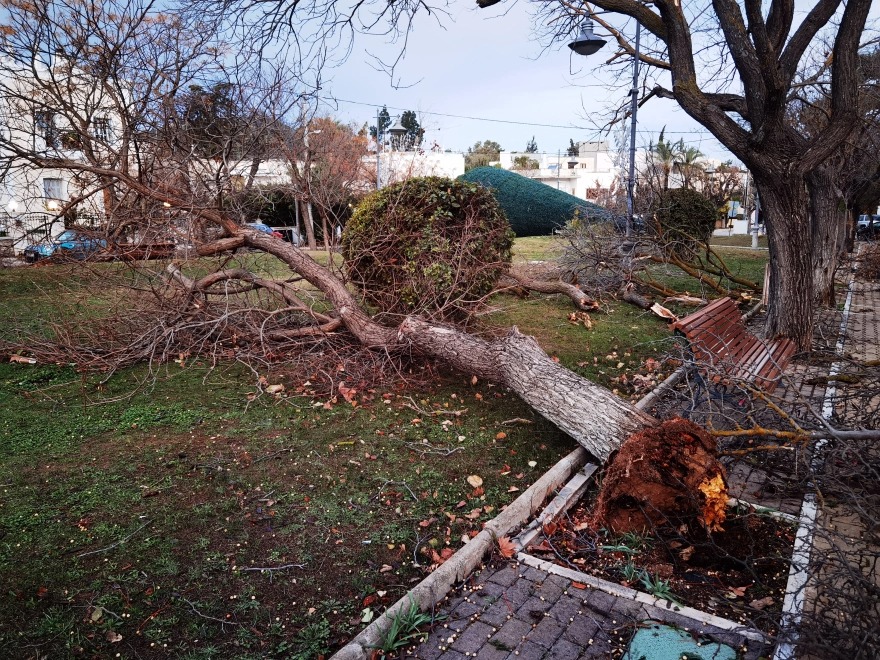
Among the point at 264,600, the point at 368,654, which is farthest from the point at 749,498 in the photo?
the point at 264,600

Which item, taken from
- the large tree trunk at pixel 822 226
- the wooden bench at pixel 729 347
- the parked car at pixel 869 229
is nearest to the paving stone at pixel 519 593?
the wooden bench at pixel 729 347

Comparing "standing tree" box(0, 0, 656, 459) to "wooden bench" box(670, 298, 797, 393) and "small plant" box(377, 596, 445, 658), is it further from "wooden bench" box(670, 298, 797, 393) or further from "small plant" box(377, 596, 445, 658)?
"small plant" box(377, 596, 445, 658)

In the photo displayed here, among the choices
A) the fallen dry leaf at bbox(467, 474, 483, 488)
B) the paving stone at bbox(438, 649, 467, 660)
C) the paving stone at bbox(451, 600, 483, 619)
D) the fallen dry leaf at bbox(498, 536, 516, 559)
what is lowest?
the paving stone at bbox(438, 649, 467, 660)

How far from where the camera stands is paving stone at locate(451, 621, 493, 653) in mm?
2891

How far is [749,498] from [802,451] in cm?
54

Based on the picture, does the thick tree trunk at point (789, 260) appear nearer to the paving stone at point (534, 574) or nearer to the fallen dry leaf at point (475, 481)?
the fallen dry leaf at point (475, 481)

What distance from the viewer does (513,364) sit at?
5.57 meters

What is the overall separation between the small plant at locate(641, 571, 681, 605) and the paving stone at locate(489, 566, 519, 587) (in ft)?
2.30

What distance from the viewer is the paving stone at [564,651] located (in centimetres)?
284

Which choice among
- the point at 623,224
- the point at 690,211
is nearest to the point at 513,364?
the point at 623,224

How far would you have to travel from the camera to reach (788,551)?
3674 mm

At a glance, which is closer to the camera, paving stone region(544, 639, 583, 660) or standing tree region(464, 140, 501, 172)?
paving stone region(544, 639, 583, 660)

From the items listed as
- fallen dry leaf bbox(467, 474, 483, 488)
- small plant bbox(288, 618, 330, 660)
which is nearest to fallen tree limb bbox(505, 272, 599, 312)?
fallen dry leaf bbox(467, 474, 483, 488)

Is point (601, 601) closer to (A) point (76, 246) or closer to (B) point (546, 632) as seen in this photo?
(B) point (546, 632)
